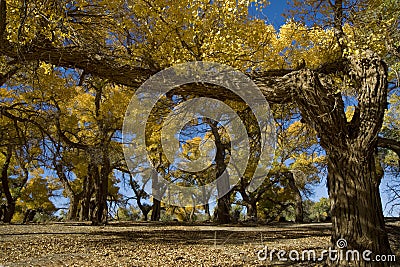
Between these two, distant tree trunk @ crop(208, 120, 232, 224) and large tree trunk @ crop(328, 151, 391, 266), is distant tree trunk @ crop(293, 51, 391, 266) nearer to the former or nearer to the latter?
large tree trunk @ crop(328, 151, 391, 266)

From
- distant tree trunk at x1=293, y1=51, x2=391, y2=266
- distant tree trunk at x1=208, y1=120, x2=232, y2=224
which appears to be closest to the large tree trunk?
distant tree trunk at x1=293, y1=51, x2=391, y2=266

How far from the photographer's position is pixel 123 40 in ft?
24.7

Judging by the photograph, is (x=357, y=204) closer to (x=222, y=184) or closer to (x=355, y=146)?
(x=355, y=146)

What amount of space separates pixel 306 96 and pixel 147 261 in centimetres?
328

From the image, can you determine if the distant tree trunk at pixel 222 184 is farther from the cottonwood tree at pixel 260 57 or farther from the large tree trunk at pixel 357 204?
the large tree trunk at pixel 357 204

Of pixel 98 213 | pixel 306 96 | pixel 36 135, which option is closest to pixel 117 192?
pixel 98 213

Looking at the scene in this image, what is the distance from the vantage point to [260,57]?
7.60 m

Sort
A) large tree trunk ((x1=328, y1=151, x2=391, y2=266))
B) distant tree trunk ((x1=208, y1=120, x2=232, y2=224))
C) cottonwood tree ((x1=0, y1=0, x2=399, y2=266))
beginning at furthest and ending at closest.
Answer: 1. distant tree trunk ((x1=208, y1=120, x2=232, y2=224))
2. cottonwood tree ((x1=0, y1=0, x2=399, y2=266))
3. large tree trunk ((x1=328, y1=151, x2=391, y2=266))

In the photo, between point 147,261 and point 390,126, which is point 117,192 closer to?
point 390,126

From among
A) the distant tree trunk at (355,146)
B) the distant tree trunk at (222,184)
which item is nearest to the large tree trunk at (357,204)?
the distant tree trunk at (355,146)

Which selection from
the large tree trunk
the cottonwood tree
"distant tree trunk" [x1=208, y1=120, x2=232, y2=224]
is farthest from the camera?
"distant tree trunk" [x1=208, y1=120, x2=232, y2=224]

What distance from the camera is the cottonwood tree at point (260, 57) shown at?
4.11 m

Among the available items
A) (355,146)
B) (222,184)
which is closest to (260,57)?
(355,146)

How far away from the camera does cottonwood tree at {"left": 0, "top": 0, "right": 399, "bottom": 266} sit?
13.5 feet
